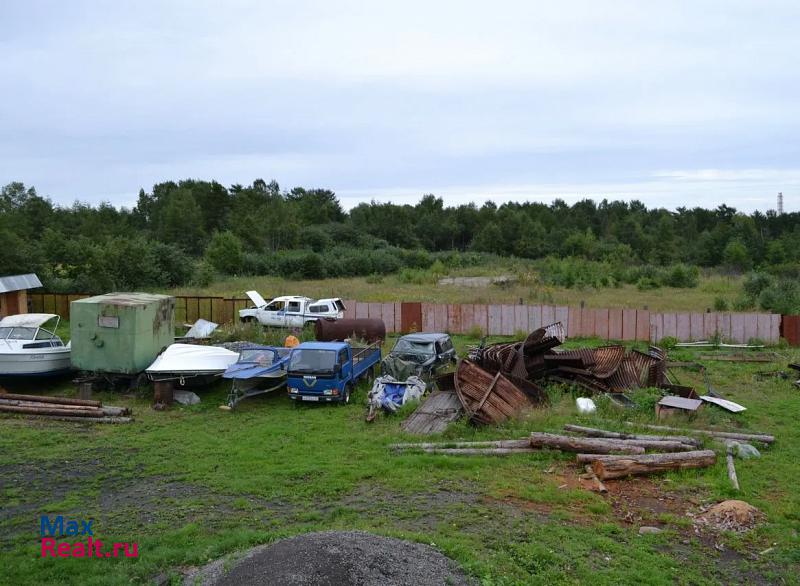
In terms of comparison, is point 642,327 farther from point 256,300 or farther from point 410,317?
point 256,300

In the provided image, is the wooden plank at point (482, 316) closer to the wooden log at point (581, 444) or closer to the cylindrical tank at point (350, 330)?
the cylindrical tank at point (350, 330)

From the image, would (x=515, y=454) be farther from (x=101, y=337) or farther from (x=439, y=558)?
(x=101, y=337)

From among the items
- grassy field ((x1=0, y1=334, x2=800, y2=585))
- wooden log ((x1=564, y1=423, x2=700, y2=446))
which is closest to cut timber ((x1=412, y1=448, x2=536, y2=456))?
grassy field ((x1=0, y1=334, x2=800, y2=585))

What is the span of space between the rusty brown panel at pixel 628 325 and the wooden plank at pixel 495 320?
14.9 feet

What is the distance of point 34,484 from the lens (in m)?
10.9

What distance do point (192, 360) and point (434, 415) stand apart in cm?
688

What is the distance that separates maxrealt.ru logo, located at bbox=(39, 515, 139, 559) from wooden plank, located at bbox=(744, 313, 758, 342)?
22.6 metres

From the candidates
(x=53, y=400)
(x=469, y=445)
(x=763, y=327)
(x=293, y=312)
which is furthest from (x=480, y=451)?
(x=763, y=327)

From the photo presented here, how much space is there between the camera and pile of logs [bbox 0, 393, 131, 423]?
14.9m

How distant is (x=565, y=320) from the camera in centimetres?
2505

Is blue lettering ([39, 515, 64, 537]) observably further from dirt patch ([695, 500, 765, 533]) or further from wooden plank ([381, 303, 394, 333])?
wooden plank ([381, 303, 394, 333])

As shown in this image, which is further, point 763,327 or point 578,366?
point 763,327

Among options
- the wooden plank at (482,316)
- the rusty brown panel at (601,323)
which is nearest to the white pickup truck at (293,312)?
the wooden plank at (482,316)

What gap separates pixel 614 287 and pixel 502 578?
136 ft
